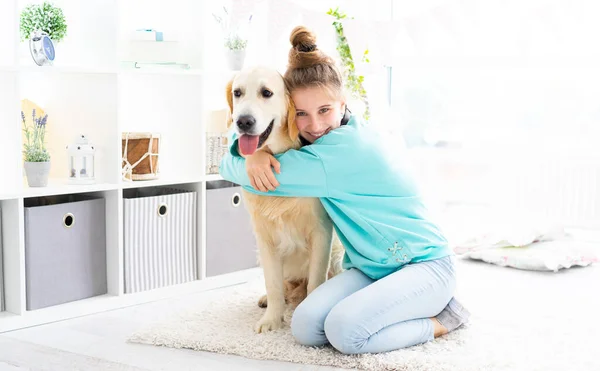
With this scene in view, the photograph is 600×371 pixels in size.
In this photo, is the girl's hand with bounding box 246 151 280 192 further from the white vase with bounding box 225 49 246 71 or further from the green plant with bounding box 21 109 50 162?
the white vase with bounding box 225 49 246 71

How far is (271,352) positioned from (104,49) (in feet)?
4.25

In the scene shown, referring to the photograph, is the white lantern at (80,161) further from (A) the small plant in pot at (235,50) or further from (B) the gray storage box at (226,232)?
(A) the small plant in pot at (235,50)

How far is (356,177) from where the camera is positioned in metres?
2.15

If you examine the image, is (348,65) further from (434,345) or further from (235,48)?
(434,345)

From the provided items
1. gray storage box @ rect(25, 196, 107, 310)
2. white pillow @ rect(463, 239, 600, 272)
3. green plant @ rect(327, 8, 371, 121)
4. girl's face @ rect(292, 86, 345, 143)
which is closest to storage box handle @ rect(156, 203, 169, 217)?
gray storage box @ rect(25, 196, 107, 310)

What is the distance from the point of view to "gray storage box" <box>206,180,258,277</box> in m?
3.00

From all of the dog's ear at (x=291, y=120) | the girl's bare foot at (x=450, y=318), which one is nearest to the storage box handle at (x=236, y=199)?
the dog's ear at (x=291, y=120)

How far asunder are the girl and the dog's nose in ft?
0.46

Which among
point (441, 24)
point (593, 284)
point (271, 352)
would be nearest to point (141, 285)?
point (271, 352)

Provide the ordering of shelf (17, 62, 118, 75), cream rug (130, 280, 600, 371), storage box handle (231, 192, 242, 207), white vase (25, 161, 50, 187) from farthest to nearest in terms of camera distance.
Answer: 1. storage box handle (231, 192, 242, 207)
2. white vase (25, 161, 50, 187)
3. shelf (17, 62, 118, 75)
4. cream rug (130, 280, 600, 371)

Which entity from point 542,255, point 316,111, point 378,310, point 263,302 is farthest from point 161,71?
point 542,255

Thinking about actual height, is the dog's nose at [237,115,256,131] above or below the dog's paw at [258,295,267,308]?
above

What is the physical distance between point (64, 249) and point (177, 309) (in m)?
0.45

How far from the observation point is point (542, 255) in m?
3.31
